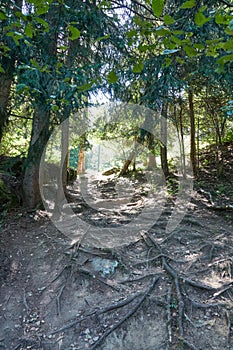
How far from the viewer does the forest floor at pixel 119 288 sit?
2.34 metres

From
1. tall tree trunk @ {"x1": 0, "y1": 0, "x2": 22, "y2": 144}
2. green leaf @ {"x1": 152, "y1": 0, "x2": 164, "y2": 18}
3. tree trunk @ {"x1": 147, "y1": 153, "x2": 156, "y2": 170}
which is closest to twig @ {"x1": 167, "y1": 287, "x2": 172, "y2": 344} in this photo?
green leaf @ {"x1": 152, "y1": 0, "x2": 164, "y2": 18}

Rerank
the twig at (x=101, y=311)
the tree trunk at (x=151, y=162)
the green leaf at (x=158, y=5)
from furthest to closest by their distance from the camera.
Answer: the tree trunk at (x=151, y=162), the twig at (x=101, y=311), the green leaf at (x=158, y=5)

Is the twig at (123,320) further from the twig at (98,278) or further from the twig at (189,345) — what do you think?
the twig at (189,345)

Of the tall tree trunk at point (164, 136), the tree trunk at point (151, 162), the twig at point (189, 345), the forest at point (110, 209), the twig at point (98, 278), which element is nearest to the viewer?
the twig at point (189, 345)

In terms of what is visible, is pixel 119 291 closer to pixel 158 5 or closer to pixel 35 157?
pixel 158 5

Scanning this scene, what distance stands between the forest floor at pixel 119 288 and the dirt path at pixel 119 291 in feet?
0.03

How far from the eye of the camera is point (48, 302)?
9.18 ft

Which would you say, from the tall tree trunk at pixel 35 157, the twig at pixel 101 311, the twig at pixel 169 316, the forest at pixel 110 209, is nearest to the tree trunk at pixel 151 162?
the forest at pixel 110 209

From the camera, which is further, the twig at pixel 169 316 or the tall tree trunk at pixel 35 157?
the tall tree trunk at pixel 35 157

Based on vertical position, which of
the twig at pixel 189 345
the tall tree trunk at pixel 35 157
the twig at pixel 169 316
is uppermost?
the tall tree trunk at pixel 35 157

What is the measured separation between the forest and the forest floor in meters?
0.01

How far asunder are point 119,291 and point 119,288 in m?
0.05

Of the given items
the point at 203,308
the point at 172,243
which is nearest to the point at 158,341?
the point at 203,308

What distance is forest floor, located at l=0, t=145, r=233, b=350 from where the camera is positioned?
2.34 metres
